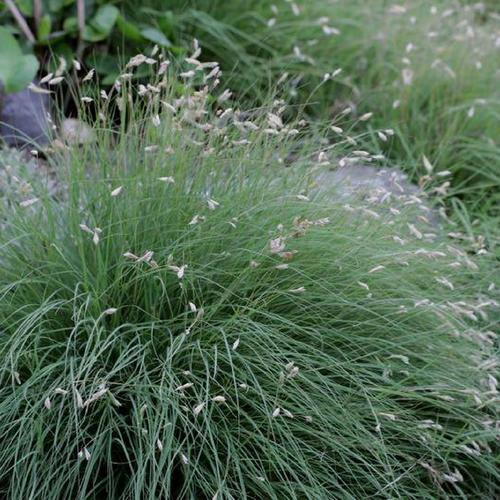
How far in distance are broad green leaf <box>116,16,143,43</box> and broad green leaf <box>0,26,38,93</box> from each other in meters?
0.62

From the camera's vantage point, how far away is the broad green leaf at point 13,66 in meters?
3.67

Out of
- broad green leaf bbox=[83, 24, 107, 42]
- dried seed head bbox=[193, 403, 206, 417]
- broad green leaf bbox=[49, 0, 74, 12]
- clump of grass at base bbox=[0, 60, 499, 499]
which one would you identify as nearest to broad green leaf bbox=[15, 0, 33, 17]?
broad green leaf bbox=[49, 0, 74, 12]

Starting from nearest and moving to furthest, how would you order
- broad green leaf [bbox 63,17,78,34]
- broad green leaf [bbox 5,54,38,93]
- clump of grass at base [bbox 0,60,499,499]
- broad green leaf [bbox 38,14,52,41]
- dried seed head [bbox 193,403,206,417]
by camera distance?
dried seed head [bbox 193,403,206,417] < clump of grass at base [bbox 0,60,499,499] < broad green leaf [bbox 5,54,38,93] < broad green leaf [bbox 38,14,52,41] < broad green leaf [bbox 63,17,78,34]

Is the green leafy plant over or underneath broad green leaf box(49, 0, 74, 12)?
underneath

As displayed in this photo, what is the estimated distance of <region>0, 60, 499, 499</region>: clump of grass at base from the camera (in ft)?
8.16

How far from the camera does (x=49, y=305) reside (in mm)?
2592

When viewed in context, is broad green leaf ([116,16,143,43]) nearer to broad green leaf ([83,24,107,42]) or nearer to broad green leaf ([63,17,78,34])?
broad green leaf ([83,24,107,42])

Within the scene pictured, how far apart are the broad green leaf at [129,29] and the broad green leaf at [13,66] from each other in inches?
24.4

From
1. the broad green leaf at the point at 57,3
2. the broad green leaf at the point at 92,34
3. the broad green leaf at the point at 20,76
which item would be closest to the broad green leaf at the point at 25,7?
the broad green leaf at the point at 57,3

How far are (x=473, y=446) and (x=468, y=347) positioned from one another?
318 millimetres

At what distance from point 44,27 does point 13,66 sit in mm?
576

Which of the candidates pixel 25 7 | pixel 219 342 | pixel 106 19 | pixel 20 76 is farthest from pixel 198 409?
pixel 25 7

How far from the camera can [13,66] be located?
3.71 metres

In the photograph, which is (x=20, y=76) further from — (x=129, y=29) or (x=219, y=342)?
(x=219, y=342)
